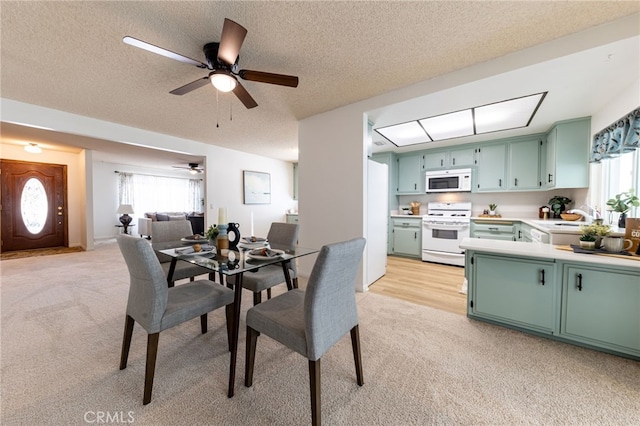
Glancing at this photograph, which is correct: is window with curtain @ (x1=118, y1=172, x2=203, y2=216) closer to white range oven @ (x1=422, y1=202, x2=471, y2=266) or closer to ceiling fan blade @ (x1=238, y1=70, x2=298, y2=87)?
ceiling fan blade @ (x1=238, y1=70, x2=298, y2=87)

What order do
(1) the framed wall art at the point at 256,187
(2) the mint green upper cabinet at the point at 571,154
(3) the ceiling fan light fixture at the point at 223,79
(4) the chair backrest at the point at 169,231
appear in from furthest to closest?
(1) the framed wall art at the point at 256,187 < (2) the mint green upper cabinet at the point at 571,154 < (4) the chair backrest at the point at 169,231 < (3) the ceiling fan light fixture at the point at 223,79

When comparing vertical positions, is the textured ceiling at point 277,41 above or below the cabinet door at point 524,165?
above

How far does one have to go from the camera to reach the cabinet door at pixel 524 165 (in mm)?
3801

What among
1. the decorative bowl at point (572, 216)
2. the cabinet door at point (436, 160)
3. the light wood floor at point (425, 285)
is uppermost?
the cabinet door at point (436, 160)

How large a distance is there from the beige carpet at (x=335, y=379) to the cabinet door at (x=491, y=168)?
2943 mm

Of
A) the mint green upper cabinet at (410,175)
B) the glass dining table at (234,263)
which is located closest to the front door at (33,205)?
the glass dining table at (234,263)

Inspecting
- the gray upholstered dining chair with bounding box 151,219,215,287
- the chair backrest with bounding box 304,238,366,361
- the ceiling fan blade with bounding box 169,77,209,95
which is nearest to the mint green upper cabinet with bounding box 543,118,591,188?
the chair backrest with bounding box 304,238,366,361

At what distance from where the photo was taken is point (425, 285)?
10.6 feet

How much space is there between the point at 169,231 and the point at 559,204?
5.55 meters

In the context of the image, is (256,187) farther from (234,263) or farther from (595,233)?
(595,233)

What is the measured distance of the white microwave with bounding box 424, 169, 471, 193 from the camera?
172 inches

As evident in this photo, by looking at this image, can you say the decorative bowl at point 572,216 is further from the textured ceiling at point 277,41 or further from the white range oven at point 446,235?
the textured ceiling at point 277,41

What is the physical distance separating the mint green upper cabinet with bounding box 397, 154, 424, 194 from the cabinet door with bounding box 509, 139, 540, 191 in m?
1.46

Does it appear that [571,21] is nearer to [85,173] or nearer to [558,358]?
[558,358]
